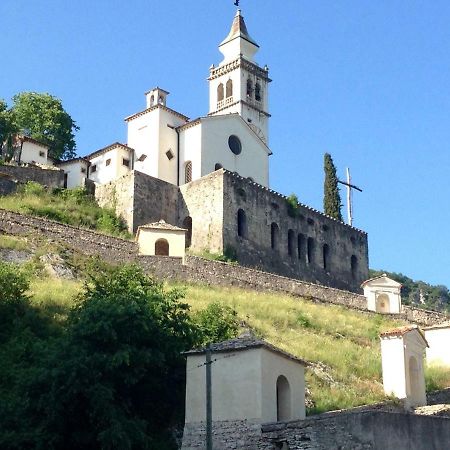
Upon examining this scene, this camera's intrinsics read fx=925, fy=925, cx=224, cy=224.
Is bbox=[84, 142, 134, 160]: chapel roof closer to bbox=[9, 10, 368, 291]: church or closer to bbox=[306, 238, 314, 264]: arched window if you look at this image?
bbox=[9, 10, 368, 291]: church

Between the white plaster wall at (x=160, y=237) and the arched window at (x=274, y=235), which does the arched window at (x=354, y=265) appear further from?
the white plaster wall at (x=160, y=237)

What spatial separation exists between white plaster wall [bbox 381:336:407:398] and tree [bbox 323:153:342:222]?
3725 centimetres

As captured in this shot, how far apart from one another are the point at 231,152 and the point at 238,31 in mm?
21531

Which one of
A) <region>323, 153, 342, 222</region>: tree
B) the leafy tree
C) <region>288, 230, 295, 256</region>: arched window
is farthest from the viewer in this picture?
<region>323, 153, 342, 222</region>: tree

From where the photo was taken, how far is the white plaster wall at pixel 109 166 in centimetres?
6444

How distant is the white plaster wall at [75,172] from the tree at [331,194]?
1905 cm

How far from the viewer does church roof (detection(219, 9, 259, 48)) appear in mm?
83925

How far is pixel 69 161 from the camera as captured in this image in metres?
64.6

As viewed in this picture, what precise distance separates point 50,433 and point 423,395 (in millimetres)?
15040

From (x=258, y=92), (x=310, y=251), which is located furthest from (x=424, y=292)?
(x=310, y=251)

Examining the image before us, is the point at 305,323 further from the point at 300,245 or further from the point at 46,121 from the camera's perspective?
the point at 46,121

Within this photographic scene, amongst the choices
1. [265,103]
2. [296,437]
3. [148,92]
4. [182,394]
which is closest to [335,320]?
[182,394]

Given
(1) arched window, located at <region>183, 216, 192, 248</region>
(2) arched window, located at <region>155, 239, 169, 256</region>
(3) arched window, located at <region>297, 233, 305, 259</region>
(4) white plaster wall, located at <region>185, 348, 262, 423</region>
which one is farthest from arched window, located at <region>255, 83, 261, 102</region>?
(4) white plaster wall, located at <region>185, 348, 262, 423</region>

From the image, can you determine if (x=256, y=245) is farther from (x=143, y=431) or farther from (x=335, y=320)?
(x=143, y=431)
